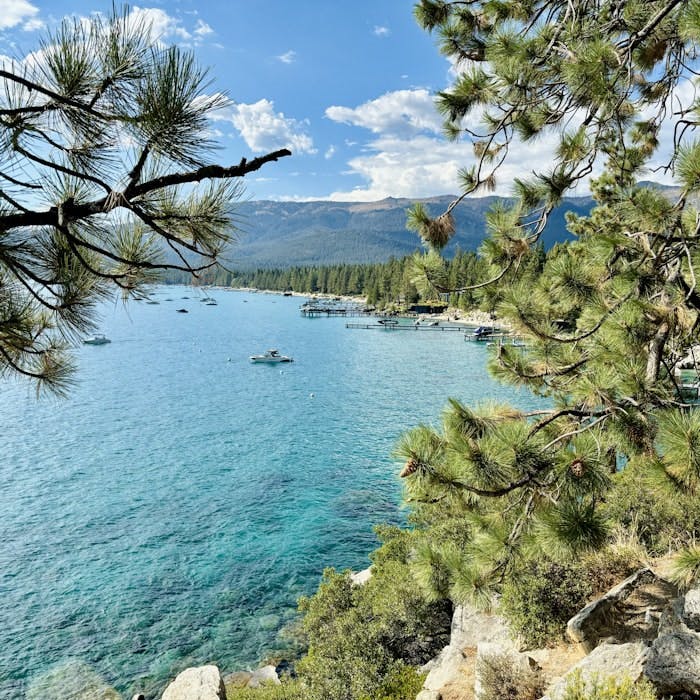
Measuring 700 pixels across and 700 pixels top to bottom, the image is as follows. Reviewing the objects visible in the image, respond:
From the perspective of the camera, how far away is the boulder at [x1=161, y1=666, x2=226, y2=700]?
6707 mm

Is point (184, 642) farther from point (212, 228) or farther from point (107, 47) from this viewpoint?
point (107, 47)

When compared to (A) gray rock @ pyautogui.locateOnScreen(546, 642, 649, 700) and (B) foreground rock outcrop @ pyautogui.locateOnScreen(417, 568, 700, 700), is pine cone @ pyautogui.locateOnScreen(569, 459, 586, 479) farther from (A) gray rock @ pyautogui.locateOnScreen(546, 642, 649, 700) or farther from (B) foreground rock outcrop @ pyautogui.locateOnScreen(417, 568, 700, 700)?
(A) gray rock @ pyautogui.locateOnScreen(546, 642, 649, 700)

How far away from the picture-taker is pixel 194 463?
65.0 feet

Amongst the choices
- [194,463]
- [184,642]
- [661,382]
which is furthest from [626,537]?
[194,463]

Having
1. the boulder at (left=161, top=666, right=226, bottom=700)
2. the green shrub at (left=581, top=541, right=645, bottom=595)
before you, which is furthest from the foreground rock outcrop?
the boulder at (left=161, top=666, right=226, bottom=700)

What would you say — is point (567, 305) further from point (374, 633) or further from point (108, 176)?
point (374, 633)

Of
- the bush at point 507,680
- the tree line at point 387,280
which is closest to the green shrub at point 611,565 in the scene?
the bush at point 507,680

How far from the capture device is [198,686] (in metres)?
6.89

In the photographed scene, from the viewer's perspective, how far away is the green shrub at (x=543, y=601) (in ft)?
19.1

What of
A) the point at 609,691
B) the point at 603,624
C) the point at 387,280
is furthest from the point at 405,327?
the point at 609,691

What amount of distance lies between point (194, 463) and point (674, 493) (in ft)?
63.6

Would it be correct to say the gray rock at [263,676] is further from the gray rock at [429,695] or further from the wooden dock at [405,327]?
the wooden dock at [405,327]

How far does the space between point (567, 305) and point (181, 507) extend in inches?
594

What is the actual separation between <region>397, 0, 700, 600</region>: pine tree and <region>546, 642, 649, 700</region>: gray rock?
1.11 m
